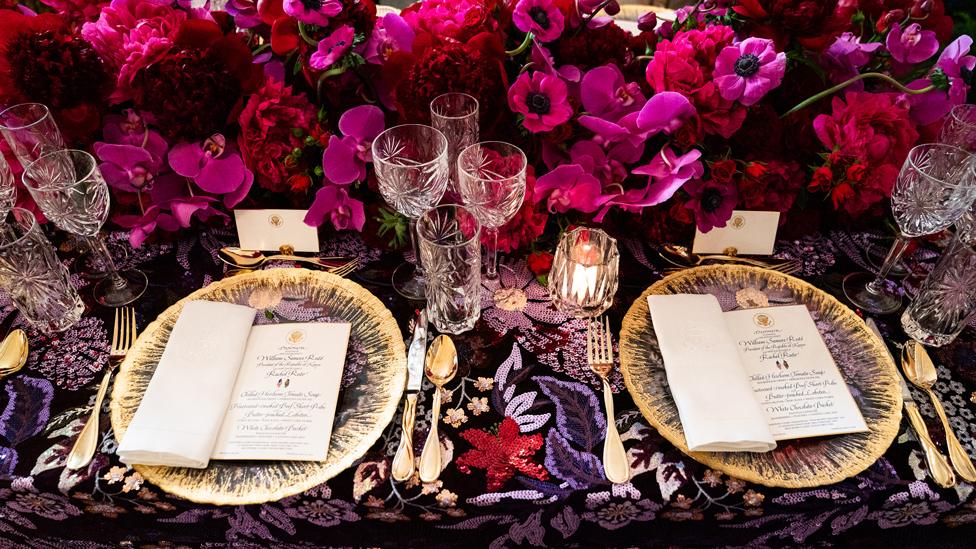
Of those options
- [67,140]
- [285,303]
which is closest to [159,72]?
[67,140]

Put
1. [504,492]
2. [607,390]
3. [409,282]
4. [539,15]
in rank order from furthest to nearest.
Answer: [409,282]
[539,15]
[607,390]
[504,492]

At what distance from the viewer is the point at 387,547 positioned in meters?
0.95

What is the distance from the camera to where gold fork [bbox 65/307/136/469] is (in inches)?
35.8

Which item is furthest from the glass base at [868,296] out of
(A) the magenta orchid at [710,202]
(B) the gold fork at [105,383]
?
(B) the gold fork at [105,383]

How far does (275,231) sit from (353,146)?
240 millimetres

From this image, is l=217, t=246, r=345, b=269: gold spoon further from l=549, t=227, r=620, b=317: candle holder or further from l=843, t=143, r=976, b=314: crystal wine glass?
l=843, t=143, r=976, b=314: crystal wine glass

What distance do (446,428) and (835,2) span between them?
0.94m

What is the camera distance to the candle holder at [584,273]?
107 centimetres

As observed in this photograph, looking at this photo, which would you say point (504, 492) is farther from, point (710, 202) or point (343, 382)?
point (710, 202)

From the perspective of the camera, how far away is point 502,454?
93 cm

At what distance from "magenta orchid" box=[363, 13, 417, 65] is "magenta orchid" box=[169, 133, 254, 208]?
0.30 meters

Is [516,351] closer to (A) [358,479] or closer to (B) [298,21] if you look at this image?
(A) [358,479]

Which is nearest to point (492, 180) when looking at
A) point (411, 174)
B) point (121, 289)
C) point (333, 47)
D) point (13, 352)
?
point (411, 174)

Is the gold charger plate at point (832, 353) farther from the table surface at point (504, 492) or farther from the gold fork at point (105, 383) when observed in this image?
the gold fork at point (105, 383)
